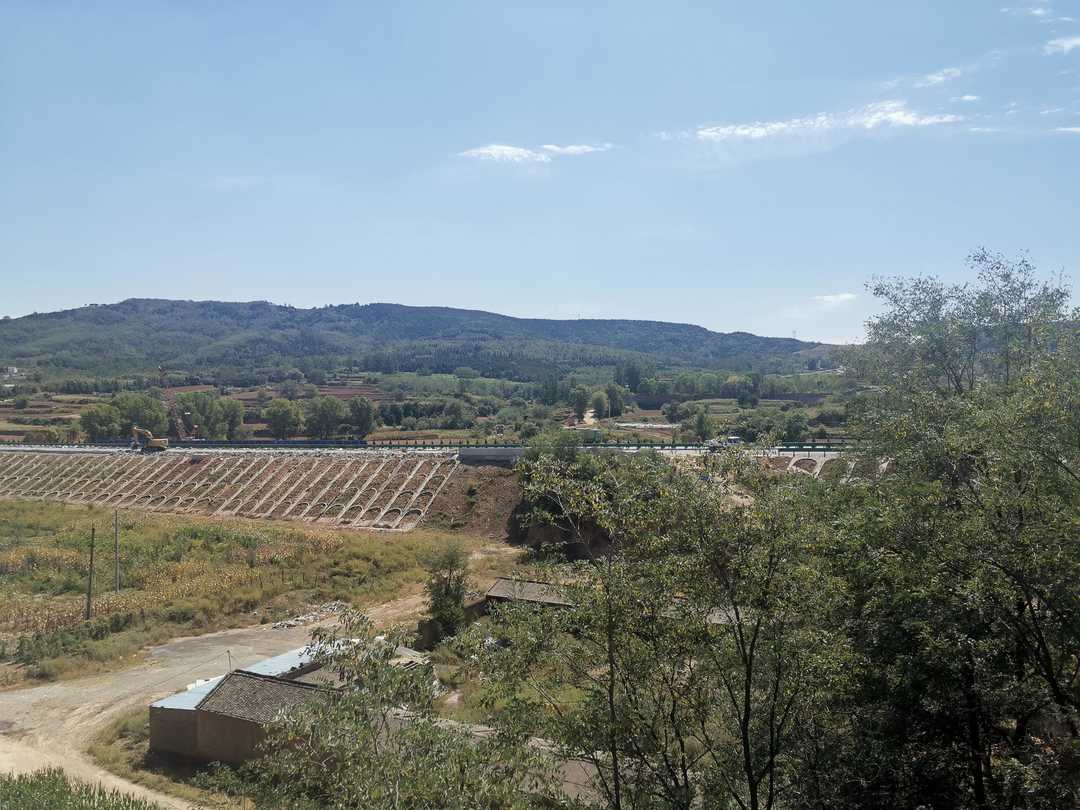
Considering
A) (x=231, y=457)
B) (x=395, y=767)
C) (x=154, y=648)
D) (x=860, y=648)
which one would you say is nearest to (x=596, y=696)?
(x=395, y=767)

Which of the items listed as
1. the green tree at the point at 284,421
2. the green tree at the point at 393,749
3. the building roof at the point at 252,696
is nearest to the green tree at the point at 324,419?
the green tree at the point at 284,421

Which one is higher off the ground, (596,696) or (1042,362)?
(1042,362)

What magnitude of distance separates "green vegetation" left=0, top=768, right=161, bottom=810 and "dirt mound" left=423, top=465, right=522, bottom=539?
1345 inches

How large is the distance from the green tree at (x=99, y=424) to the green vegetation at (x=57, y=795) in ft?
288

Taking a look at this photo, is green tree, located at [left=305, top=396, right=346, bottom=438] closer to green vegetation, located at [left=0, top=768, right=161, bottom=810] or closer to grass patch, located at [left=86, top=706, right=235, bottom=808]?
grass patch, located at [left=86, top=706, right=235, bottom=808]

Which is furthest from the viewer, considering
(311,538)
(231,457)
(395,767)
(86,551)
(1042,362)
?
(231,457)

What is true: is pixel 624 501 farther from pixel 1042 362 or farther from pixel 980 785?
pixel 1042 362

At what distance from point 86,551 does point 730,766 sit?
45831 mm

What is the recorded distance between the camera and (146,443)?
83.7m

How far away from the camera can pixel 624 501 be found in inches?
377

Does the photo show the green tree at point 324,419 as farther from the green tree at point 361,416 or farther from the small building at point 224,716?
the small building at point 224,716

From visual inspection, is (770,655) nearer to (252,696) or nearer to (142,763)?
(252,696)

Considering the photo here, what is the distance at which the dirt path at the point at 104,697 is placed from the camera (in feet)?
65.2

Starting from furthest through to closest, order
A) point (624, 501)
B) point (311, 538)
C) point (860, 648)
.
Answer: point (311, 538)
point (860, 648)
point (624, 501)
